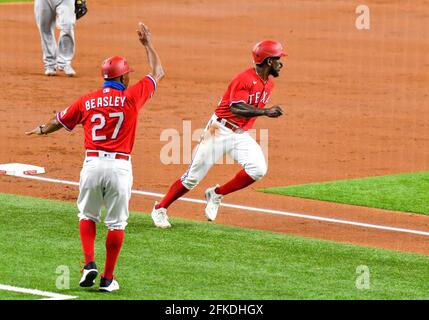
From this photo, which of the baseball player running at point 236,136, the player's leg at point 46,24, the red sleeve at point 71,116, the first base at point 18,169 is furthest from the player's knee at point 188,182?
the player's leg at point 46,24

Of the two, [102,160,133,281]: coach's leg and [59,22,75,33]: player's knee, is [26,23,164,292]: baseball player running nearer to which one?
[102,160,133,281]: coach's leg

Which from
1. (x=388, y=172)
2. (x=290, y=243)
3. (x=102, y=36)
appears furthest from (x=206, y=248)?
(x=102, y=36)

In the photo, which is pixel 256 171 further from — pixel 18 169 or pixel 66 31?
pixel 66 31

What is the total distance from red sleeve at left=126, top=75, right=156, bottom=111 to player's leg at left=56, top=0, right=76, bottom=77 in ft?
39.2

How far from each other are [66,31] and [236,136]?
9859 millimetres

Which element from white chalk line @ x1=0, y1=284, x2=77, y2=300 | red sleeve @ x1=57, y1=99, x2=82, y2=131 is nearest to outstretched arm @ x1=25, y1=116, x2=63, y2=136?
red sleeve @ x1=57, y1=99, x2=82, y2=131

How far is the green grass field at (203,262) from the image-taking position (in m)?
11.1

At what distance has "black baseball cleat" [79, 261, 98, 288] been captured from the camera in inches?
425

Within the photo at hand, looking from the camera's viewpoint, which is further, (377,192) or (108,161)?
(377,192)

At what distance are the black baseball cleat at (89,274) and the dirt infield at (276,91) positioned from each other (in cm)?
367

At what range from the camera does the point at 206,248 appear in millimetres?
12742

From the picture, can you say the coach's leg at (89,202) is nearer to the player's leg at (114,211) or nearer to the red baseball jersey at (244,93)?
the player's leg at (114,211)

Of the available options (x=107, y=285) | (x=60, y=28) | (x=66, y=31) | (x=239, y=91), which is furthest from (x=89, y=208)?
(x=60, y=28)

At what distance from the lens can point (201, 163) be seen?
13797 mm
